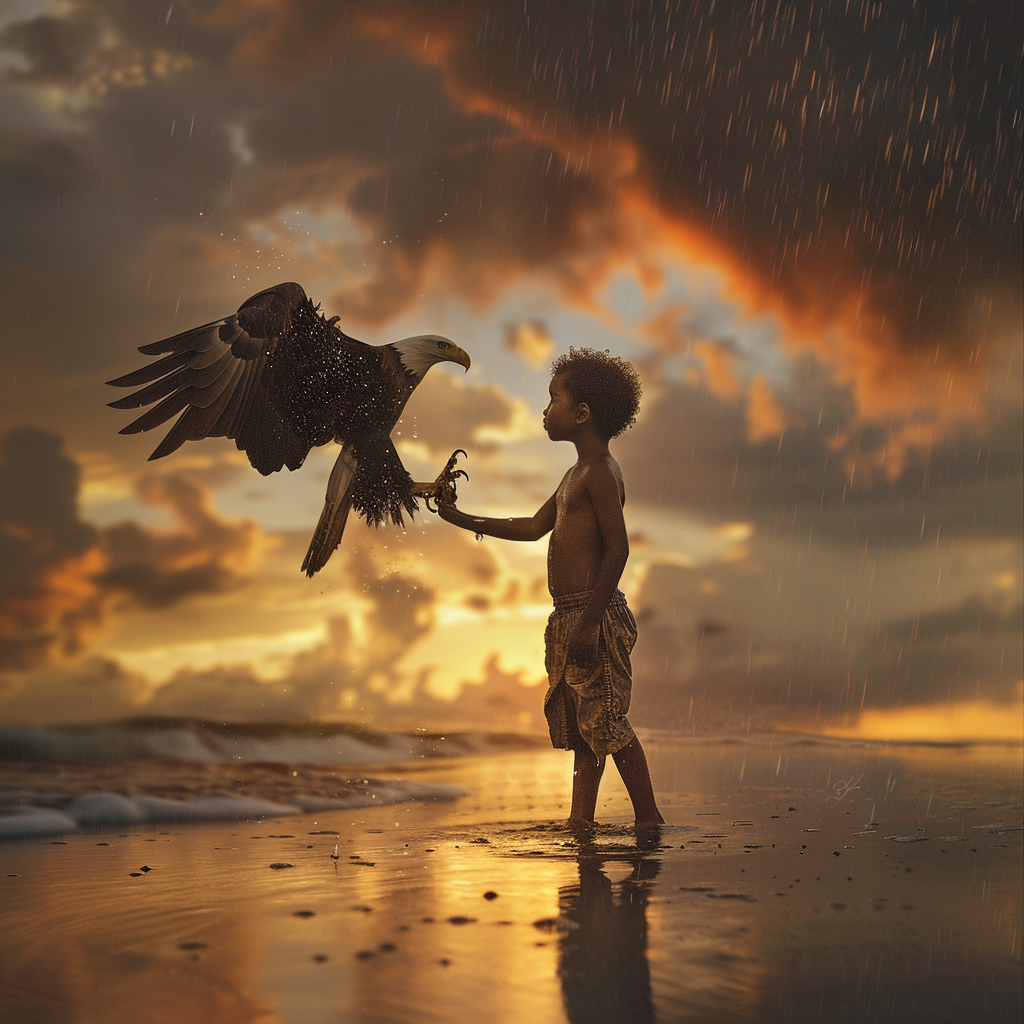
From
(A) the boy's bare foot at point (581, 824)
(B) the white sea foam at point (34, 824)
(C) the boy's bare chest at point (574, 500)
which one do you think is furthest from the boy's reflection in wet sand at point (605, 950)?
(B) the white sea foam at point (34, 824)

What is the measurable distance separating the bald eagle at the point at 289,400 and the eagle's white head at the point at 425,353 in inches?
7.8

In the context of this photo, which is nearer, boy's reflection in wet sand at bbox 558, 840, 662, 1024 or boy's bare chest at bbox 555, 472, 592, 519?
boy's reflection in wet sand at bbox 558, 840, 662, 1024

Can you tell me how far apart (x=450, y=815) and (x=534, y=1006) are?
3.76 meters

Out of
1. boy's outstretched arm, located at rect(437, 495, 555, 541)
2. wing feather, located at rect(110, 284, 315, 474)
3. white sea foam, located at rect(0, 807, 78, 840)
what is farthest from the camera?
white sea foam, located at rect(0, 807, 78, 840)

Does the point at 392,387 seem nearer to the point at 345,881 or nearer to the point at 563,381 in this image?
the point at 563,381

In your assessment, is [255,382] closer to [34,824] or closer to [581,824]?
[581,824]

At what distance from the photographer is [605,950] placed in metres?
2.00

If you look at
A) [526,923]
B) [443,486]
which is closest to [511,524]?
[443,486]

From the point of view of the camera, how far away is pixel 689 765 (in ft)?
26.7

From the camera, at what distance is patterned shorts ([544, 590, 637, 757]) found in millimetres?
3977

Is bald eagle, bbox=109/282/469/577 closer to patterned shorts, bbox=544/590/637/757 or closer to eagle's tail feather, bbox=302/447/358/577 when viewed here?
eagle's tail feather, bbox=302/447/358/577

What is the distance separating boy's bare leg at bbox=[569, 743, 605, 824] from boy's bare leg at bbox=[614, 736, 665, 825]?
0.30 ft

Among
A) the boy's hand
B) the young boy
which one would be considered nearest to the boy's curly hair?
the young boy

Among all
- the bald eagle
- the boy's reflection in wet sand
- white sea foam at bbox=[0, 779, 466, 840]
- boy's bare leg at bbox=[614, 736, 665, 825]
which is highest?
the bald eagle
